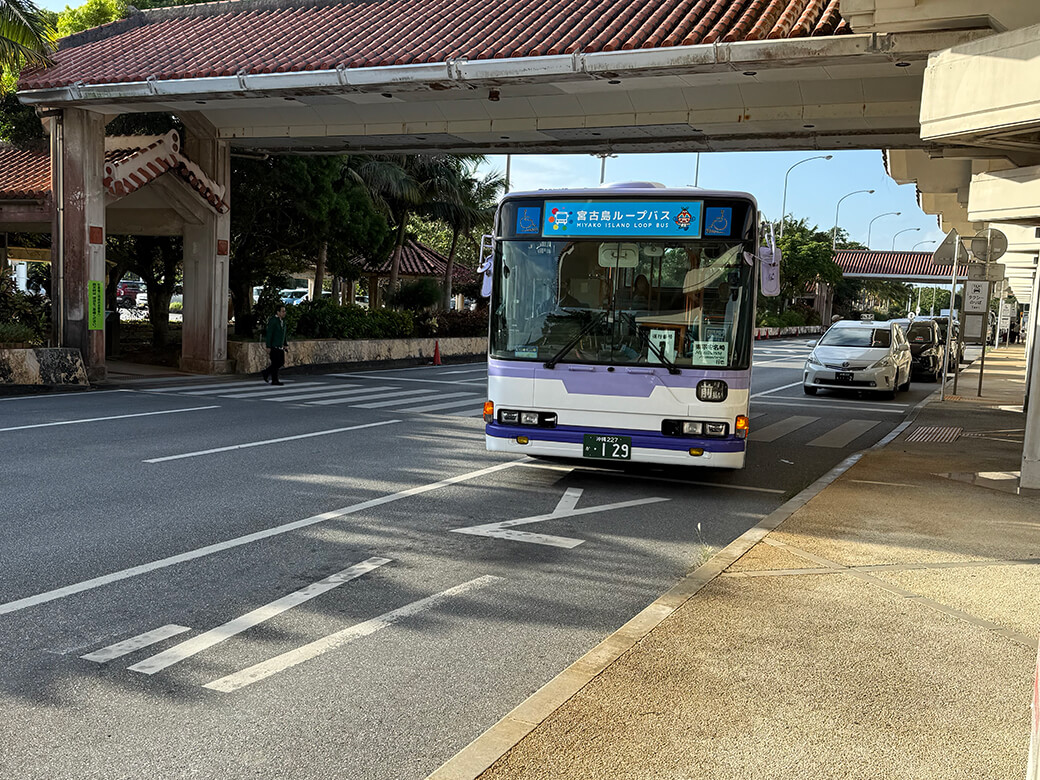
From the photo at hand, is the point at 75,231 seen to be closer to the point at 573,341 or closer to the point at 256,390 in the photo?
the point at 256,390

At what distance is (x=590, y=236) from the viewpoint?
10039 mm

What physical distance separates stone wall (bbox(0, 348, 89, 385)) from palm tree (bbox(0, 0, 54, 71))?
6.28 metres

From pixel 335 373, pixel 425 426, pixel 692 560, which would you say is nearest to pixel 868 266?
pixel 335 373

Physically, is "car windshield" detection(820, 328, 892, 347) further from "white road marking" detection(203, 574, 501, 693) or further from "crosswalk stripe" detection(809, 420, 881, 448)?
"white road marking" detection(203, 574, 501, 693)

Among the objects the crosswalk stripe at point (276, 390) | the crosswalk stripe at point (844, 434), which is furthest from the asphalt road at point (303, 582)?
the crosswalk stripe at point (276, 390)

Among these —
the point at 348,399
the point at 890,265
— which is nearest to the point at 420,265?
the point at 348,399

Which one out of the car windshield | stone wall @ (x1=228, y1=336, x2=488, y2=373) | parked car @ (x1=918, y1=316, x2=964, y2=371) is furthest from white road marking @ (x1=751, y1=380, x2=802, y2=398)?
stone wall @ (x1=228, y1=336, x2=488, y2=373)

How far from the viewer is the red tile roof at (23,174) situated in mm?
20984

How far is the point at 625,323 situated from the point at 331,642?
5.46m

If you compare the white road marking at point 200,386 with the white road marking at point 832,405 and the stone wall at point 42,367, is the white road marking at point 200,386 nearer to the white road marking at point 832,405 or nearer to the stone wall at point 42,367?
the stone wall at point 42,367

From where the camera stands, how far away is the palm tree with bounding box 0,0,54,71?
64.1 feet

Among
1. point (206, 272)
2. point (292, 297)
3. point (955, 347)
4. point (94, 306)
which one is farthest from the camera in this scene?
point (292, 297)

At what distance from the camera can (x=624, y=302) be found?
997 centimetres

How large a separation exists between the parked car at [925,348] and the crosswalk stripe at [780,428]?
12.8 meters
